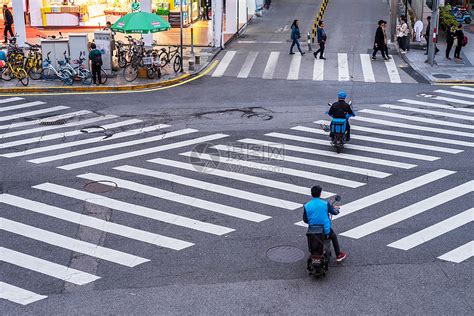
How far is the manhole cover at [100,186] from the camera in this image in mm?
15344

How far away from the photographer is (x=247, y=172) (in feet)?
54.1

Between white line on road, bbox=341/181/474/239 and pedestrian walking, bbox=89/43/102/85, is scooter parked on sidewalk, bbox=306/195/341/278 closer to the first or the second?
white line on road, bbox=341/181/474/239

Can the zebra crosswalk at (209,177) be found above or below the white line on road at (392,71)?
below

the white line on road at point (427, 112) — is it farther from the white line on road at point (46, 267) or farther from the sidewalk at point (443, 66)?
the white line on road at point (46, 267)

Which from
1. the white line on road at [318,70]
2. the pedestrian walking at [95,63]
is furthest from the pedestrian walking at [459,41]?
the pedestrian walking at [95,63]

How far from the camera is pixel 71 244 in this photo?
12.6 m

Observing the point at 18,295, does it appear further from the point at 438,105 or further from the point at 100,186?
the point at 438,105

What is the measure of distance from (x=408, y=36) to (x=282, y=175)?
60.8 feet

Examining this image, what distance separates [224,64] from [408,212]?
17.5 m

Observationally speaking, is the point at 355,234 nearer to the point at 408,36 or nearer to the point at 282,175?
the point at 282,175

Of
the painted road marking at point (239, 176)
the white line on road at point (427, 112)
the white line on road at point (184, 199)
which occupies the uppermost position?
the white line on road at point (427, 112)

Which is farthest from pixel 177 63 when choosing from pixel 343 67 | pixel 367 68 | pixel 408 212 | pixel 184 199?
pixel 408 212

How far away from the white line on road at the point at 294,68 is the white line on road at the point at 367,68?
2.85 meters

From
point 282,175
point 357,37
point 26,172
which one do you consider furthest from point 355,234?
point 357,37
